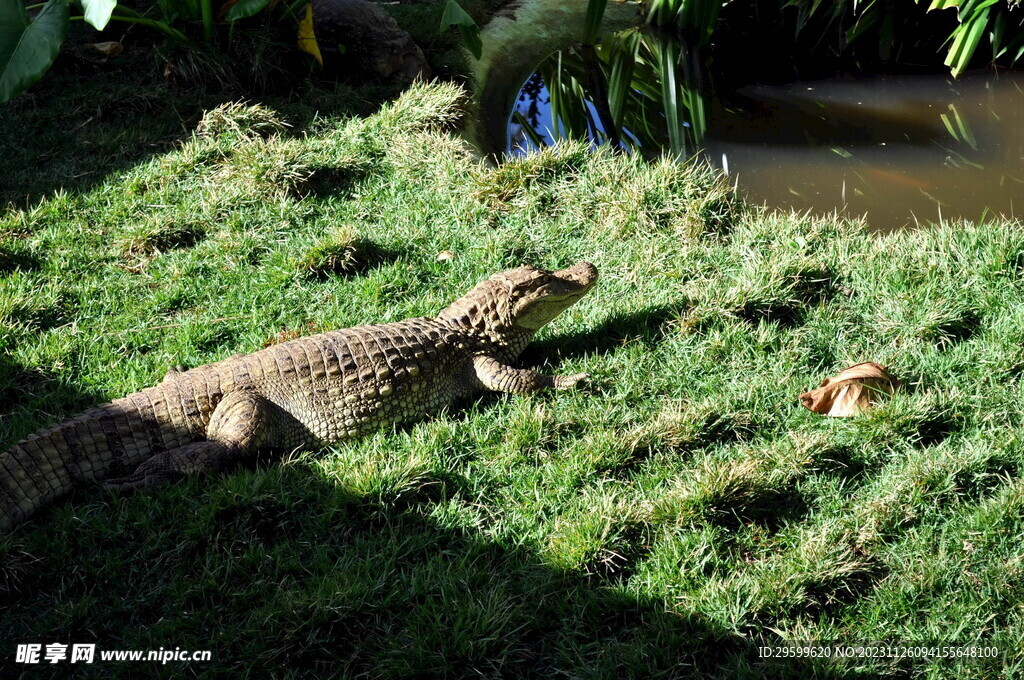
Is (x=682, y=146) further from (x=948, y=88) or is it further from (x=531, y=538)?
(x=531, y=538)

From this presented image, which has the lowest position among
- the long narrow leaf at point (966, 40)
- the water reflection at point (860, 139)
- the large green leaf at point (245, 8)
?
the water reflection at point (860, 139)

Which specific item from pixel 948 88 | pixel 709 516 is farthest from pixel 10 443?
pixel 948 88

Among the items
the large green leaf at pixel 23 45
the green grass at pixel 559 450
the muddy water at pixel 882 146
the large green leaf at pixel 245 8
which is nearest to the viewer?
the green grass at pixel 559 450

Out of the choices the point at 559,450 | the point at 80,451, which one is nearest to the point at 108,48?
the point at 80,451

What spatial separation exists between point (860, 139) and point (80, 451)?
5.66 meters

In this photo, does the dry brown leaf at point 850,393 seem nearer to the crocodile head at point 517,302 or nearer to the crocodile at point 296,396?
the crocodile at point 296,396

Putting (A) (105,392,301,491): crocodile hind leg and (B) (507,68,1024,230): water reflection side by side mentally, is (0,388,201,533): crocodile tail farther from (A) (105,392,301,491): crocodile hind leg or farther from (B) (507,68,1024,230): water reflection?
(B) (507,68,1024,230): water reflection

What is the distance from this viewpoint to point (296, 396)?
3639 millimetres

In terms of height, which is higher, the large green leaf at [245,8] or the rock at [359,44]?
the large green leaf at [245,8]

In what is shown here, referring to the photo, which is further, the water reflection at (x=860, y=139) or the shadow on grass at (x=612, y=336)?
the water reflection at (x=860, y=139)

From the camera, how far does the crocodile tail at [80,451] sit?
325cm

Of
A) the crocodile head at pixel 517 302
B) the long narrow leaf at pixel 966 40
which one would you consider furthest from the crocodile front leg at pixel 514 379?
the long narrow leaf at pixel 966 40

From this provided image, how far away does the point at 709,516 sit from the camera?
3.12m

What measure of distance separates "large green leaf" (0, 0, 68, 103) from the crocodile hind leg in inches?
107
